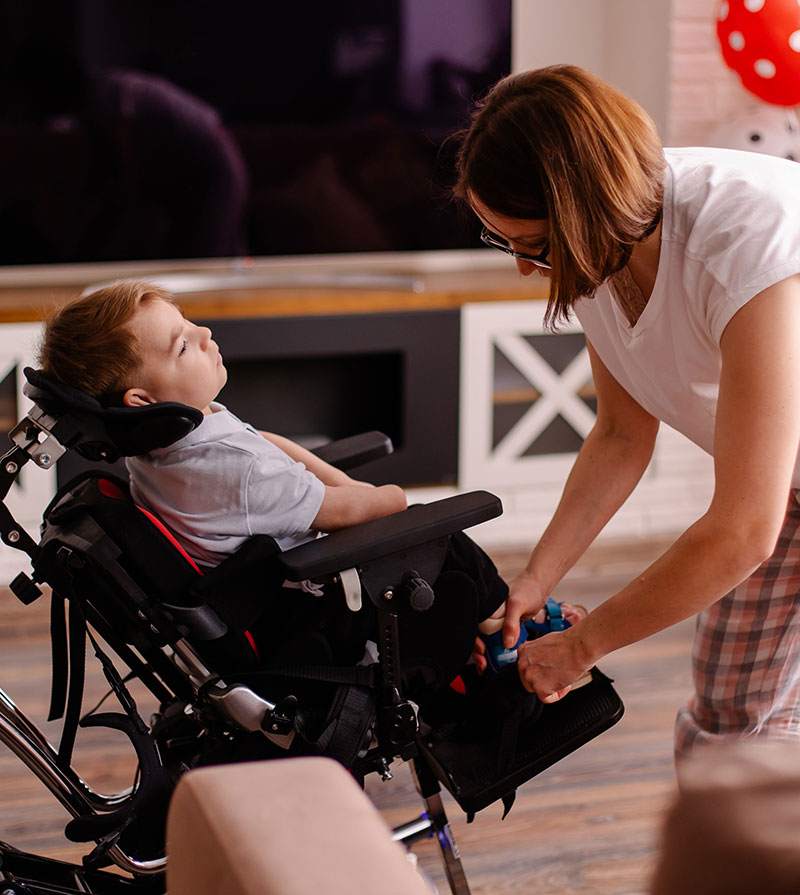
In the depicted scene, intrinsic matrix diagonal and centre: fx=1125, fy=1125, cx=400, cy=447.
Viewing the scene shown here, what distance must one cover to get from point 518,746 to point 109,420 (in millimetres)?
638

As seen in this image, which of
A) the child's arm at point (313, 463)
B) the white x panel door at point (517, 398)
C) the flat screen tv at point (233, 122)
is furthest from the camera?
the white x panel door at point (517, 398)

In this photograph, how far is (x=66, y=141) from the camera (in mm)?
2943

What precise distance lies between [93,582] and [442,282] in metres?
2.02

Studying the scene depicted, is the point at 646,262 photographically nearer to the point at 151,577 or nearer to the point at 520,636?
the point at 520,636

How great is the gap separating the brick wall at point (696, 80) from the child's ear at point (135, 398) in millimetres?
2282

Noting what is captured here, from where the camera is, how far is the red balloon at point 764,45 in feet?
8.77

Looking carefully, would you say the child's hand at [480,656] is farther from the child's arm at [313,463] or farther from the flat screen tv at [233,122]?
the flat screen tv at [233,122]

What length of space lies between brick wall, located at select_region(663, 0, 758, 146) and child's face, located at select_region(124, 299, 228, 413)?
219 cm

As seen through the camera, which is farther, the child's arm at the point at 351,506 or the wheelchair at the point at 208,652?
the child's arm at the point at 351,506

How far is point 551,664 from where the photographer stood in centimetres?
132

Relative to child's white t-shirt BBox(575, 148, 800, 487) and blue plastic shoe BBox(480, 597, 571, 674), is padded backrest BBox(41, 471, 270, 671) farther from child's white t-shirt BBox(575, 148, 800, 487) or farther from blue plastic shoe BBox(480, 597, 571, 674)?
child's white t-shirt BBox(575, 148, 800, 487)

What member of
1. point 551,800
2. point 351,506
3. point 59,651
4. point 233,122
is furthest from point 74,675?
point 233,122

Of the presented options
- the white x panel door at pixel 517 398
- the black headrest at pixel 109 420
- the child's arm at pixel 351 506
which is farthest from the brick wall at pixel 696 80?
the black headrest at pixel 109 420

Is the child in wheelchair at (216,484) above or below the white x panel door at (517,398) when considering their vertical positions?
above
